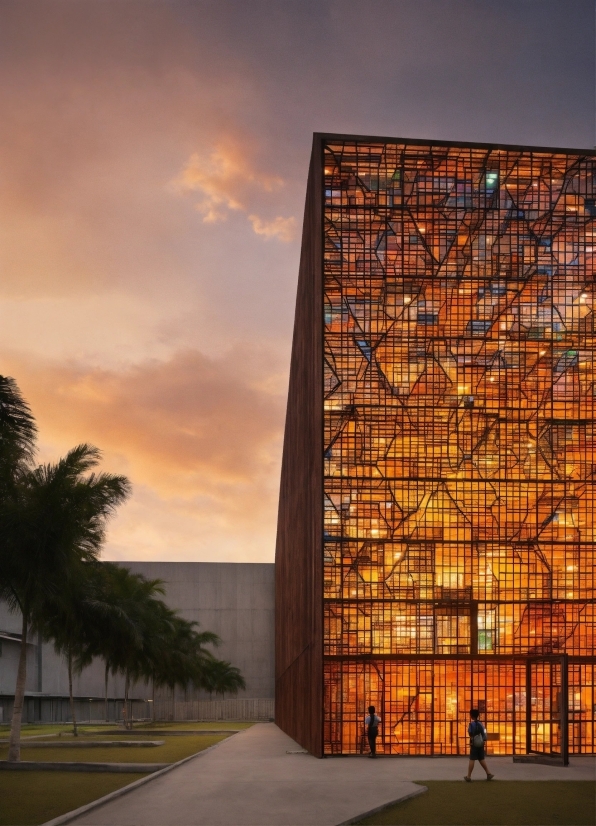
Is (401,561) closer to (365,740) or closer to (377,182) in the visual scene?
(365,740)

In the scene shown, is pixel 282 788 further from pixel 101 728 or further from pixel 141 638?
pixel 101 728

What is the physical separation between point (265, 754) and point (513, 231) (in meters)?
19.2

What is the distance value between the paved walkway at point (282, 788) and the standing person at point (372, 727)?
539mm

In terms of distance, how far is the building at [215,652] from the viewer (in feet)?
250

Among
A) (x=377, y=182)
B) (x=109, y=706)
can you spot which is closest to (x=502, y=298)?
(x=377, y=182)

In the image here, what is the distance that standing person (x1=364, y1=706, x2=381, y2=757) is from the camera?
2709 centimetres

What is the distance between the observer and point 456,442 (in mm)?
30844

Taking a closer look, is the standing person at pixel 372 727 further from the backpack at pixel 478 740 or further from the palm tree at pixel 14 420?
the palm tree at pixel 14 420

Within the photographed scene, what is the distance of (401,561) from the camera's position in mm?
29719

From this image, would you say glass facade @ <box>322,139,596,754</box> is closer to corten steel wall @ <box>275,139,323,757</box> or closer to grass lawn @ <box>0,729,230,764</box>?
corten steel wall @ <box>275,139,323,757</box>

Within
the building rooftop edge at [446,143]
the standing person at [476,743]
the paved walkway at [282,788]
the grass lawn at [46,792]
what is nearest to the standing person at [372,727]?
the paved walkway at [282,788]

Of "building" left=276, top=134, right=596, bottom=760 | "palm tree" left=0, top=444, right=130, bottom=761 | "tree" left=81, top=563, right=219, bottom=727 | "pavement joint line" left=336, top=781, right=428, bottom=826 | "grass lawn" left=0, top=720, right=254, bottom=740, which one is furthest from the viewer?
"grass lawn" left=0, top=720, right=254, bottom=740

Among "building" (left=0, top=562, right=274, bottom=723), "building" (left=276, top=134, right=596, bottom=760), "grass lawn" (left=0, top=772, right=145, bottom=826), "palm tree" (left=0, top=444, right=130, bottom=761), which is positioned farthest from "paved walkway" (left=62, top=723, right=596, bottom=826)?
"building" (left=0, top=562, right=274, bottom=723)

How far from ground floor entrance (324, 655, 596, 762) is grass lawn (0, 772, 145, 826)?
289 inches
